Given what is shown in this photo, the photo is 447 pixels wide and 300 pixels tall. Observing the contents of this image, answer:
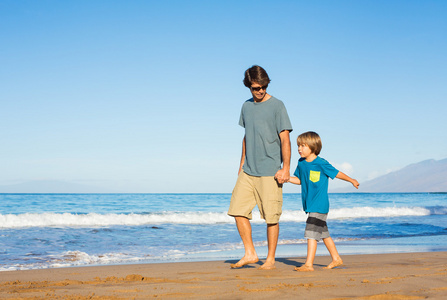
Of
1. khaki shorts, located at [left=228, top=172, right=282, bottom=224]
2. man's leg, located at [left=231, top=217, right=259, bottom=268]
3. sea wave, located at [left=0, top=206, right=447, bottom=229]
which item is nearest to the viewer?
khaki shorts, located at [left=228, top=172, right=282, bottom=224]

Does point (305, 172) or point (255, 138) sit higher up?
point (255, 138)

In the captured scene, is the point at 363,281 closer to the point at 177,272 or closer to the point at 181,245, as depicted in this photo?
the point at 177,272

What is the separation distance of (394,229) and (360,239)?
10.4 ft

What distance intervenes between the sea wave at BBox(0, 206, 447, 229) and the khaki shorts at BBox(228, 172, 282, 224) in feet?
28.1

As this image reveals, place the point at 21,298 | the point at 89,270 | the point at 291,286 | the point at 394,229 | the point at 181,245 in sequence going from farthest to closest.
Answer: the point at 394,229 < the point at 181,245 < the point at 89,270 < the point at 291,286 < the point at 21,298

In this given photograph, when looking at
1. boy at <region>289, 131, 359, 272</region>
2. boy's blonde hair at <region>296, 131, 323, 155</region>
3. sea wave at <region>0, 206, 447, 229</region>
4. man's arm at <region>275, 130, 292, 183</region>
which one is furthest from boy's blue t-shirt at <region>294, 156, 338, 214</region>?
sea wave at <region>0, 206, 447, 229</region>

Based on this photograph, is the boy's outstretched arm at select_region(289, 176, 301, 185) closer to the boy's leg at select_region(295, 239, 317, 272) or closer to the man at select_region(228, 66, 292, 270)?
the man at select_region(228, 66, 292, 270)

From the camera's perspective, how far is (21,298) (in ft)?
10.1

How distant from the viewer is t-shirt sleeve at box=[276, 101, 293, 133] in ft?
14.4

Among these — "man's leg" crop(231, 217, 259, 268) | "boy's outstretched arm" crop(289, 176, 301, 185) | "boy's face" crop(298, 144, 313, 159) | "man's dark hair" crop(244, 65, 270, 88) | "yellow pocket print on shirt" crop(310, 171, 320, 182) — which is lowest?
"man's leg" crop(231, 217, 259, 268)

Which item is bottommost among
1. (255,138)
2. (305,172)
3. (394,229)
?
(394,229)

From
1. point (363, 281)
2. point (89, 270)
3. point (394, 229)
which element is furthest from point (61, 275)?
point (394, 229)

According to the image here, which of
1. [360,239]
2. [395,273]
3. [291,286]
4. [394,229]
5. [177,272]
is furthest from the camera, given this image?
[394,229]

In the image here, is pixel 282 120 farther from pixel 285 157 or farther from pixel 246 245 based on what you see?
pixel 246 245
